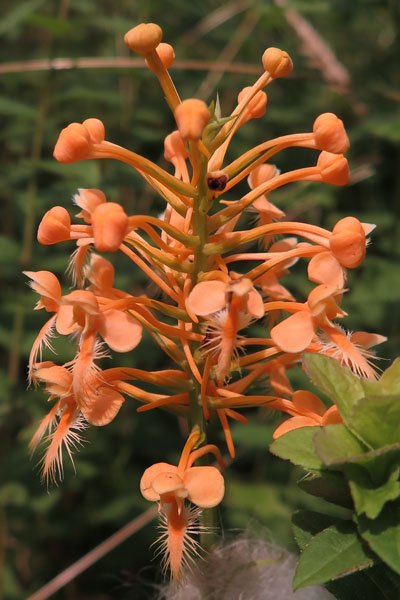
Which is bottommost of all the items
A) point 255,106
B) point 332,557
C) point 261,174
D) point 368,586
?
point 368,586

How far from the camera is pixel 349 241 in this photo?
1.30 meters

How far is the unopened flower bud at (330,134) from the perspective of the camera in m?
1.36

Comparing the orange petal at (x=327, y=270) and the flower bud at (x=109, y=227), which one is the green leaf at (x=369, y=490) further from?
the flower bud at (x=109, y=227)

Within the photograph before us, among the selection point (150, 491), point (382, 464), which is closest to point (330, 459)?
point (382, 464)

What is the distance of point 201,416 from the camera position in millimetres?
1408

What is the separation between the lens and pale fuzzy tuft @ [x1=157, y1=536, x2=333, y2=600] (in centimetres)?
142

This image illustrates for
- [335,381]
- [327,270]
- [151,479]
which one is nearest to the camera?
[335,381]

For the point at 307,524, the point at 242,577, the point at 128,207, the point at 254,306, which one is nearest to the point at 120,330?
the point at 254,306

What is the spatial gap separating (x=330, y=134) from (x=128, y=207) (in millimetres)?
2075

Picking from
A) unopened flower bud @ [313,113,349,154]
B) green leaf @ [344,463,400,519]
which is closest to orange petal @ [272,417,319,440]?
green leaf @ [344,463,400,519]

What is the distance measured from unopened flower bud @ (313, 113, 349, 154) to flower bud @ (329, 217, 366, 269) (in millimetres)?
155

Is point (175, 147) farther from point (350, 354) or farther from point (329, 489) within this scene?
point (329, 489)

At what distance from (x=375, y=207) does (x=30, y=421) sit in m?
1.87

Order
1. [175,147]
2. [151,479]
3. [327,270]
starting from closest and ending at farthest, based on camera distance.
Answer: [151,479]
[327,270]
[175,147]
